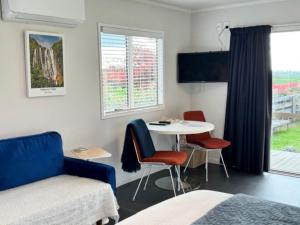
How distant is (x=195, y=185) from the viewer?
4.42 metres

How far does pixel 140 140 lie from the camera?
12.9 ft

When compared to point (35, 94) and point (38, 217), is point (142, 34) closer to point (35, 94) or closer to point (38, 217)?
point (35, 94)

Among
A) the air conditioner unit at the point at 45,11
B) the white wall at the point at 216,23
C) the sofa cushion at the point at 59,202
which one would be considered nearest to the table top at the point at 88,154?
the sofa cushion at the point at 59,202

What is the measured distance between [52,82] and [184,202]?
6.54 feet

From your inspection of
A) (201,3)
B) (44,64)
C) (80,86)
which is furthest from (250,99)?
(44,64)

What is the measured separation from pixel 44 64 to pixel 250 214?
2.45m

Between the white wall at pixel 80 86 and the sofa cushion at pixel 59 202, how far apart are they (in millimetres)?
634

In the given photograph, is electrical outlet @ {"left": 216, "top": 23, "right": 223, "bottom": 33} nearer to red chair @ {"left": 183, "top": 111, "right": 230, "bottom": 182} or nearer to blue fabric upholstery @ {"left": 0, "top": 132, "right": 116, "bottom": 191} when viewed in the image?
red chair @ {"left": 183, "top": 111, "right": 230, "bottom": 182}

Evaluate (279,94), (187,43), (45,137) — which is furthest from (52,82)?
(279,94)

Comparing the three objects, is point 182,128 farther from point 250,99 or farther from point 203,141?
point 250,99

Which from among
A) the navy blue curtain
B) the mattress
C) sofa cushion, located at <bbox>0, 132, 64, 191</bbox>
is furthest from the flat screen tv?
the mattress

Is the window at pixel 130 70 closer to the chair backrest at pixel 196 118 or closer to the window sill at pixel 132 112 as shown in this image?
the window sill at pixel 132 112

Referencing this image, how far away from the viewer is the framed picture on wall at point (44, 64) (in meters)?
3.35

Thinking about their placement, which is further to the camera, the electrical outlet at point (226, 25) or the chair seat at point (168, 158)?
the electrical outlet at point (226, 25)
